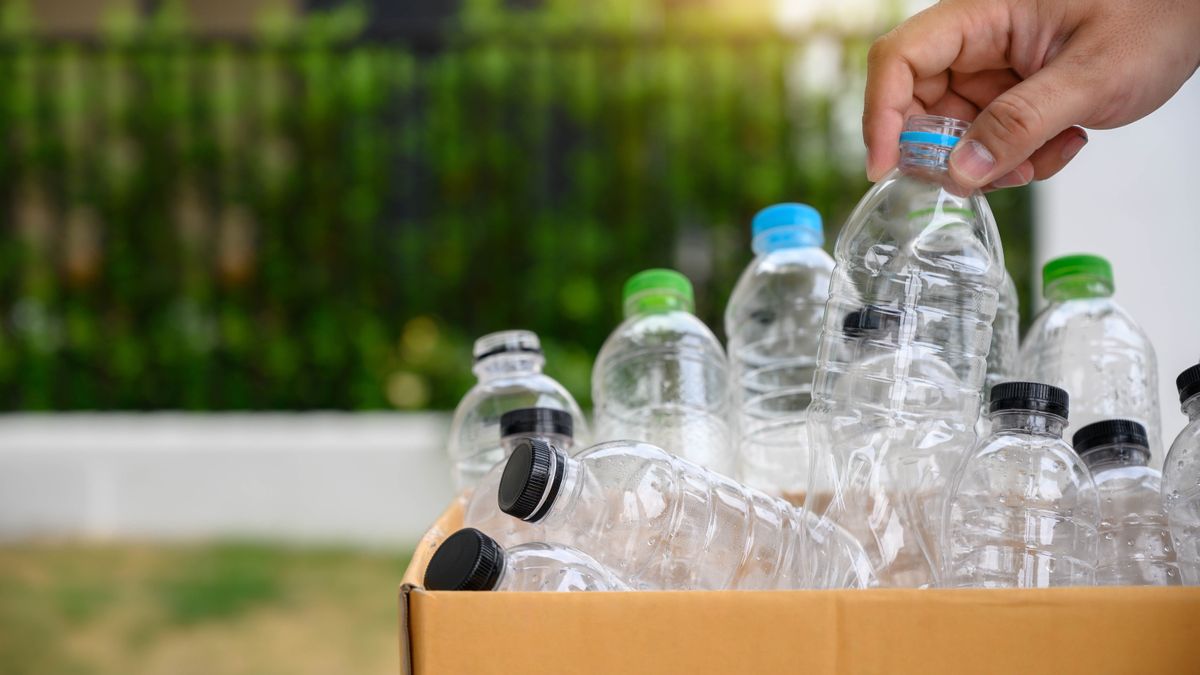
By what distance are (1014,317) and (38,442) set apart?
388 cm

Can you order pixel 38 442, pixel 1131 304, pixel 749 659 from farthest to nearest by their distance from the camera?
pixel 38 442, pixel 1131 304, pixel 749 659

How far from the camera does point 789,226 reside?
1.22 m

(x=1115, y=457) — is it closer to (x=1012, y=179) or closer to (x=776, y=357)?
(x=1012, y=179)

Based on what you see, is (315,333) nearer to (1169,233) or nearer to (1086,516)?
(1169,233)

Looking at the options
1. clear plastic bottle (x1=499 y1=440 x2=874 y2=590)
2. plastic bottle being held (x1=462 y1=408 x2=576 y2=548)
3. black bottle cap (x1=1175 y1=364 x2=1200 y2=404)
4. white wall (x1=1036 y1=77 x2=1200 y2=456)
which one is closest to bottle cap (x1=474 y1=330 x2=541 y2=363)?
plastic bottle being held (x1=462 y1=408 x2=576 y2=548)

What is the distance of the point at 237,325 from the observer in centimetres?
440

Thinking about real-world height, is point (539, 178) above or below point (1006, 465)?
above

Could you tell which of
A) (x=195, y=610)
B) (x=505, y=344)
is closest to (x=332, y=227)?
(x=195, y=610)

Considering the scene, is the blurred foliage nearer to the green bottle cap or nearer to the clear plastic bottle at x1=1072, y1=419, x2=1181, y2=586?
the green bottle cap

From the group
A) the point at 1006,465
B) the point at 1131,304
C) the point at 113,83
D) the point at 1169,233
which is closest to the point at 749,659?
the point at 1006,465

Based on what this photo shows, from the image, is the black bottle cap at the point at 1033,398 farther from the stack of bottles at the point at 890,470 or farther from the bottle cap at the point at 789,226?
the bottle cap at the point at 789,226

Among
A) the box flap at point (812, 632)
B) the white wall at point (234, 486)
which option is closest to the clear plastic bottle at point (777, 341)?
the box flap at point (812, 632)

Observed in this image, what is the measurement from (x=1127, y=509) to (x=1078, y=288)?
371 mm

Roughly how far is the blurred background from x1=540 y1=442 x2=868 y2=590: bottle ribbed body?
119 inches
